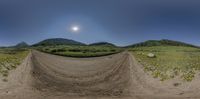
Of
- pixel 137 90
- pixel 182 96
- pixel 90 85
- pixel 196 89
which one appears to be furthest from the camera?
pixel 90 85

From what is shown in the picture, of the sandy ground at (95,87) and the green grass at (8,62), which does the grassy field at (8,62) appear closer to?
the green grass at (8,62)

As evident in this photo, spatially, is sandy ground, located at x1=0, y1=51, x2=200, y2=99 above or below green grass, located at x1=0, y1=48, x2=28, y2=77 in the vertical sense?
below

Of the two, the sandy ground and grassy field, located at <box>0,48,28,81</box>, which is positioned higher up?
grassy field, located at <box>0,48,28,81</box>

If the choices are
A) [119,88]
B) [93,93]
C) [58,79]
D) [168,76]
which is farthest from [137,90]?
[58,79]

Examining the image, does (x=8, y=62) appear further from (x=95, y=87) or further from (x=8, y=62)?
(x=95, y=87)

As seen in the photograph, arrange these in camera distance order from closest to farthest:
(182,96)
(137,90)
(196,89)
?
(182,96), (196,89), (137,90)

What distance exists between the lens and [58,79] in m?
29.9

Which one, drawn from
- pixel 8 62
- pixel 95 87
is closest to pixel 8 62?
pixel 8 62

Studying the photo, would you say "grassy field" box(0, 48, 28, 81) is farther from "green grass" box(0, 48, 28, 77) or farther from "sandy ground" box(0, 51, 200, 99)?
"sandy ground" box(0, 51, 200, 99)

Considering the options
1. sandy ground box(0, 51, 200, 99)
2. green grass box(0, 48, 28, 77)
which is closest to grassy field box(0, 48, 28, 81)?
green grass box(0, 48, 28, 77)

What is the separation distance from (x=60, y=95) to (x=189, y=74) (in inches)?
561

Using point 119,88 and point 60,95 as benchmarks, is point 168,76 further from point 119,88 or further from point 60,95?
point 60,95

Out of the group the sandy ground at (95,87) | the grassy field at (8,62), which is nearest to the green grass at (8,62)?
the grassy field at (8,62)

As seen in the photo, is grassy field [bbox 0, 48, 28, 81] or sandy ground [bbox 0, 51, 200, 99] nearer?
sandy ground [bbox 0, 51, 200, 99]
